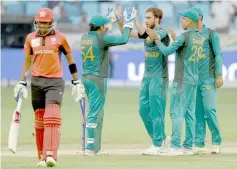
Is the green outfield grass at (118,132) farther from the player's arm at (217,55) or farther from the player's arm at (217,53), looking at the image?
the player's arm at (217,53)

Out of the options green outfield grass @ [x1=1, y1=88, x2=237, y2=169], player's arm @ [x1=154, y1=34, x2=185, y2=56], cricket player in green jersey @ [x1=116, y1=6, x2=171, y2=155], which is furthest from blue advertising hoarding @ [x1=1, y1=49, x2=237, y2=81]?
player's arm @ [x1=154, y1=34, x2=185, y2=56]

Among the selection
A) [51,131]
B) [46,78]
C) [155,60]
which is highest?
[155,60]

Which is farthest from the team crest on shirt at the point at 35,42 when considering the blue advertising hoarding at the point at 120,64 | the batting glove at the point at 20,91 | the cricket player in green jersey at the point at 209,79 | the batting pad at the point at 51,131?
the blue advertising hoarding at the point at 120,64

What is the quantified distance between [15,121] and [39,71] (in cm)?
75

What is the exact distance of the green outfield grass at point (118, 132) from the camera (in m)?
12.9

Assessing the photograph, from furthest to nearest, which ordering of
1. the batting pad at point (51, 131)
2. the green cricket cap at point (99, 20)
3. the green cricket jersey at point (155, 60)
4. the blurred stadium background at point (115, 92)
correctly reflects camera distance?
the green cricket jersey at point (155, 60), the green cricket cap at point (99, 20), the blurred stadium background at point (115, 92), the batting pad at point (51, 131)

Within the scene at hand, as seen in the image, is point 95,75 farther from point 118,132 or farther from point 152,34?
point 118,132

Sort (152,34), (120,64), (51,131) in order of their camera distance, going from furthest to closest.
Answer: (120,64) → (152,34) → (51,131)

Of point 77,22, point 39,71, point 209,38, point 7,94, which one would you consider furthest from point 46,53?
point 77,22

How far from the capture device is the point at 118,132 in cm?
1908

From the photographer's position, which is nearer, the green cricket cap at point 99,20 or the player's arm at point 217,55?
the green cricket cap at point 99,20

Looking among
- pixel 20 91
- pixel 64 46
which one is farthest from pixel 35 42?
pixel 20 91

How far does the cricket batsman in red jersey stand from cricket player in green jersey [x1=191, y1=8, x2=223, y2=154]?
2.91 m

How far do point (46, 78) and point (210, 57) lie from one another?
3429 millimetres
